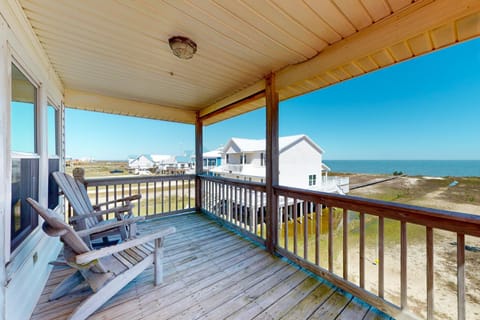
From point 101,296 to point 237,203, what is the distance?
2.36 metres

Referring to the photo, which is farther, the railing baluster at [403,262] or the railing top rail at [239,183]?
the railing top rail at [239,183]

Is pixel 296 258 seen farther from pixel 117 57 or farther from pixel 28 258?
pixel 117 57

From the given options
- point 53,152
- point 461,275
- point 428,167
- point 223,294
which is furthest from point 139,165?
point 428,167

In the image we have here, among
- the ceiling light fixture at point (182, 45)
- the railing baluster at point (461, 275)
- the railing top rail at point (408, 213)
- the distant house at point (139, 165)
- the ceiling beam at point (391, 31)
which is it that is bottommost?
the railing baluster at point (461, 275)

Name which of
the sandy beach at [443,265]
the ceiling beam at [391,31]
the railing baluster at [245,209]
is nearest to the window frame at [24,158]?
the railing baluster at [245,209]

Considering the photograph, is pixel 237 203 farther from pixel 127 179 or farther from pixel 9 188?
pixel 9 188

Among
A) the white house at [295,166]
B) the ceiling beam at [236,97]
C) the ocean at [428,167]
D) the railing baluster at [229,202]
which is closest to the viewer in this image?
the ceiling beam at [236,97]

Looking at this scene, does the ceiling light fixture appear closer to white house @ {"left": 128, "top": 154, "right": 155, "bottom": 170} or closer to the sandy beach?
the sandy beach

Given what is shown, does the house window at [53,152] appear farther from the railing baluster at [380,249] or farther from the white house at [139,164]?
the railing baluster at [380,249]

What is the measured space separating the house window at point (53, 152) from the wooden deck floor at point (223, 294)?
98 cm

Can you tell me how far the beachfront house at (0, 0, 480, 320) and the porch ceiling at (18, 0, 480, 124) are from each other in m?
0.01

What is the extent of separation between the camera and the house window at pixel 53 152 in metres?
2.50

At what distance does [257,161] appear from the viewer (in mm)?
11312

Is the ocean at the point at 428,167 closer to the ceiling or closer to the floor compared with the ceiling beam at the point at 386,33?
closer to the floor
